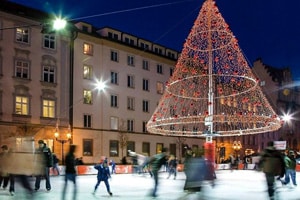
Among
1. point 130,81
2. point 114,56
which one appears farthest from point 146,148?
point 114,56

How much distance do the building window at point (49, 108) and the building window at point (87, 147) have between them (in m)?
4.69

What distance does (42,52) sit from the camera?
43562 millimetres

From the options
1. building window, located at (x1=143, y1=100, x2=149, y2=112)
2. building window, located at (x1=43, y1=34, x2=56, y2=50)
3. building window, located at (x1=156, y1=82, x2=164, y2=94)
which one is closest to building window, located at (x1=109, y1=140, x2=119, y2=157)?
building window, located at (x1=143, y1=100, x2=149, y2=112)

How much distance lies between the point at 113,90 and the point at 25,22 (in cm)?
1312

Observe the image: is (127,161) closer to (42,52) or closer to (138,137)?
(138,137)

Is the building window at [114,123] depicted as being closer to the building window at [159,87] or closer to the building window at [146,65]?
the building window at [146,65]

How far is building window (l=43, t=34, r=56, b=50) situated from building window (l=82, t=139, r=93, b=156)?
9.79 m

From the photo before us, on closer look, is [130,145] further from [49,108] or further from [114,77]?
[49,108]

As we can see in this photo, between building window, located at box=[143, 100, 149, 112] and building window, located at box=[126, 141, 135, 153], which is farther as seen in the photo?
building window, located at box=[143, 100, 149, 112]

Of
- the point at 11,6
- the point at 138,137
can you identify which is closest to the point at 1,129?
the point at 11,6

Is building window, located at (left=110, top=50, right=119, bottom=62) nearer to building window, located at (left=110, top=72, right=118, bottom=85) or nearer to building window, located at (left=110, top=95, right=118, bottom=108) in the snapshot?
building window, located at (left=110, top=72, right=118, bottom=85)

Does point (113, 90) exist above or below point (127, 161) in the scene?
above

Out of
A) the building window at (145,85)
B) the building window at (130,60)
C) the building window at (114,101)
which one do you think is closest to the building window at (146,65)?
the building window at (145,85)

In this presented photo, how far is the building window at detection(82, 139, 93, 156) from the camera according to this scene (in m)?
46.7
